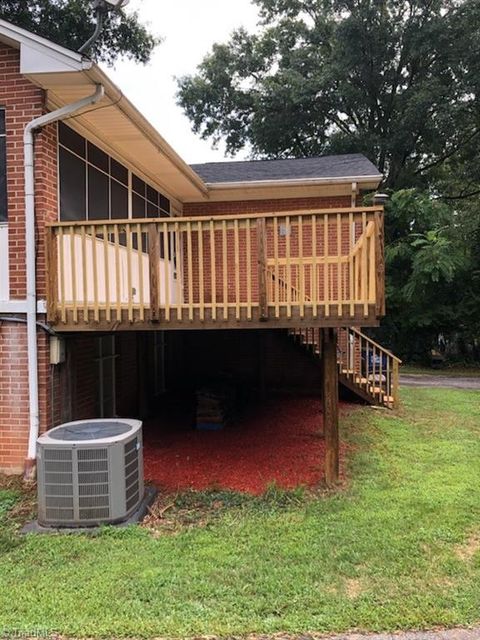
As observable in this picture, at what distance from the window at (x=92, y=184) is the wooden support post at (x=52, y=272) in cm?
59

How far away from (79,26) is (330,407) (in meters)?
19.4

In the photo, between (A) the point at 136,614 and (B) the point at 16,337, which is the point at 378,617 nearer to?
(A) the point at 136,614

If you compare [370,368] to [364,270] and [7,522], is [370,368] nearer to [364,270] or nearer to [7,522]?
[364,270]

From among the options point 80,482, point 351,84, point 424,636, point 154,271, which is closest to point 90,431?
point 80,482

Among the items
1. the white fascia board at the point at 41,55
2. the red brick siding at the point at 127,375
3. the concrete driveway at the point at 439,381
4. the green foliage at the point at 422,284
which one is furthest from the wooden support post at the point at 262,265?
the green foliage at the point at 422,284

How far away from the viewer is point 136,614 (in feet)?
10.2

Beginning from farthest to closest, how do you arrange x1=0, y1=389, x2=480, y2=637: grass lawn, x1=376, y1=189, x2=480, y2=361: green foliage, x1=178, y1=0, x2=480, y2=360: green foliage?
x1=178, y1=0, x2=480, y2=360: green foliage < x1=376, y1=189, x2=480, y2=361: green foliage < x1=0, y1=389, x2=480, y2=637: grass lawn

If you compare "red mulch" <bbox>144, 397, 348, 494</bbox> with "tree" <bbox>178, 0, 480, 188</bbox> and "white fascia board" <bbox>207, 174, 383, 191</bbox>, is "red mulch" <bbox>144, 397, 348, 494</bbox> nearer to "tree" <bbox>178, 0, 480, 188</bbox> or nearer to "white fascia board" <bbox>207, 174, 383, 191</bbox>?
"white fascia board" <bbox>207, 174, 383, 191</bbox>

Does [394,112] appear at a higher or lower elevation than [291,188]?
higher

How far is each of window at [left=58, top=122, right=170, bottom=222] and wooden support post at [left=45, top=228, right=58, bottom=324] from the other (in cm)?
59

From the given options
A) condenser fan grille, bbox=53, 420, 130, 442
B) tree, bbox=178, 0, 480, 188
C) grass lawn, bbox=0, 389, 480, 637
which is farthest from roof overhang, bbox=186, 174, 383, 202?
tree, bbox=178, 0, 480, 188

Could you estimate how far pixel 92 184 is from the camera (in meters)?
6.85

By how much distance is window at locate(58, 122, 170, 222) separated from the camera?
6133mm

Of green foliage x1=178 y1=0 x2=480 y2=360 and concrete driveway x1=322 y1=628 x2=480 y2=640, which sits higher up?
green foliage x1=178 y1=0 x2=480 y2=360
